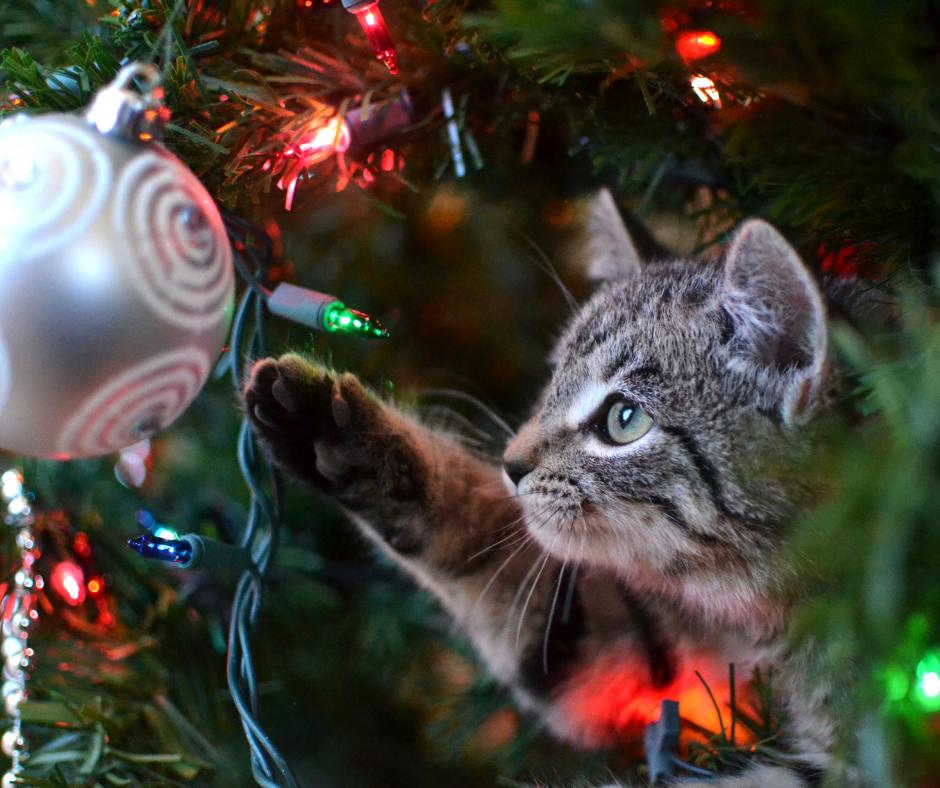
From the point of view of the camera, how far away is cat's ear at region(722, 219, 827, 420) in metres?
0.47

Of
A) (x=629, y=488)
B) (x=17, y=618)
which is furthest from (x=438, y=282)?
(x=17, y=618)

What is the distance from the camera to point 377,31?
45 centimetres

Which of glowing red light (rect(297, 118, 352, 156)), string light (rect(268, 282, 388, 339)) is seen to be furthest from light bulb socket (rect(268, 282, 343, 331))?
glowing red light (rect(297, 118, 352, 156))

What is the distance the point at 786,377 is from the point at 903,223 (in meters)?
0.15

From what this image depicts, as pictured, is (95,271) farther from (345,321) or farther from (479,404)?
(479,404)

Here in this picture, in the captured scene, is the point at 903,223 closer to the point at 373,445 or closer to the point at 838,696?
the point at 838,696

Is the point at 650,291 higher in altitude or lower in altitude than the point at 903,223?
lower

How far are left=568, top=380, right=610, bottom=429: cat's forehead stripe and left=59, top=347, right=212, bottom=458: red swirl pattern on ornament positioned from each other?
342mm

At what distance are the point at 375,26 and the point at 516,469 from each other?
381 mm

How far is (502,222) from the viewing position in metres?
0.89

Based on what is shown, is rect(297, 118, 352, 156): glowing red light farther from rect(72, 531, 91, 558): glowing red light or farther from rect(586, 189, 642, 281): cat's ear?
rect(72, 531, 91, 558): glowing red light

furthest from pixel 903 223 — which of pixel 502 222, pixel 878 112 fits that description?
pixel 502 222

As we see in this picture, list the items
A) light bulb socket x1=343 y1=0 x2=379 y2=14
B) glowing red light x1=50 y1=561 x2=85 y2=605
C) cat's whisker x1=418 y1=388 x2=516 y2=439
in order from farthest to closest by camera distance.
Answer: cat's whisker x1=418 y1=388 x2=516 y2=439 < glowing red light x1=50 y1=561 x2=85 y2=605 < light bulb socket x1=343 y1=0 x2=379 y2=14

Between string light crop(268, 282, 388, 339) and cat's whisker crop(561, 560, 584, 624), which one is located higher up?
string light crop(268, 282, 388, 339)
